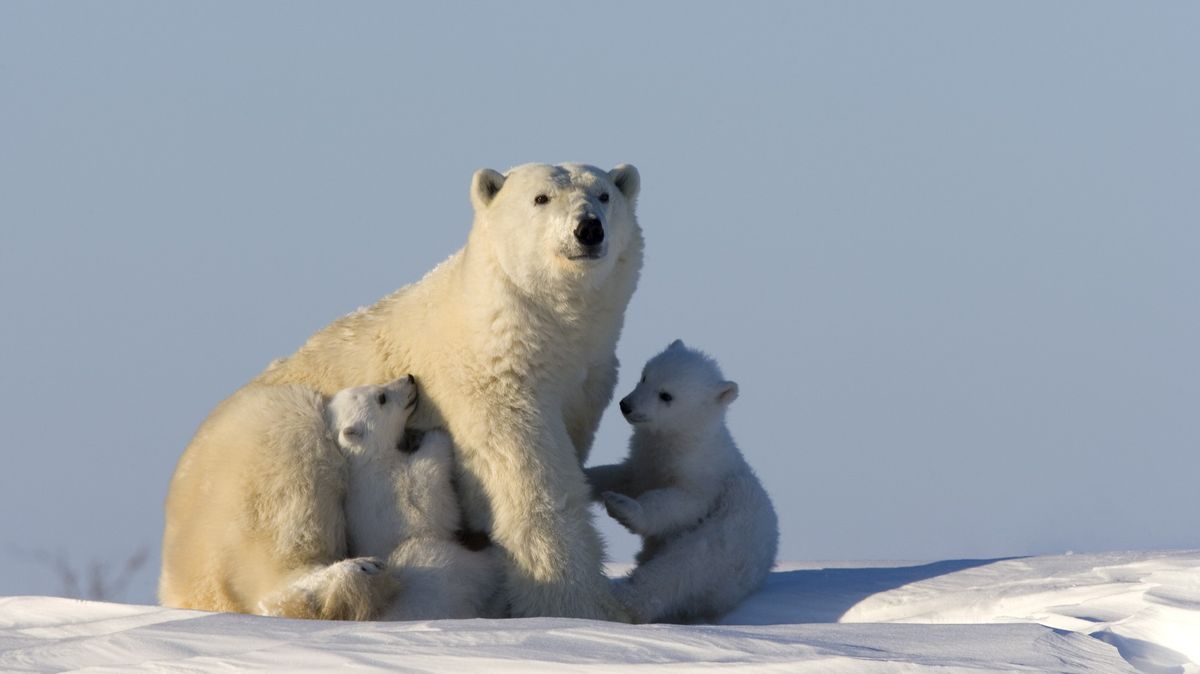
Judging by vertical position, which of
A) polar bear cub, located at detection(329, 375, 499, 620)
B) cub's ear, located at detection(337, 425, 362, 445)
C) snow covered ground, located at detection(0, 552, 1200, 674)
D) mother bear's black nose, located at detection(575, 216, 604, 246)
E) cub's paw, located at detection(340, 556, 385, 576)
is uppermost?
mother bear's black nose, located at detection(575, 216, 604, 246)

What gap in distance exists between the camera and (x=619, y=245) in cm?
813

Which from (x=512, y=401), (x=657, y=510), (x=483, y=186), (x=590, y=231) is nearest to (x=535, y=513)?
(x=512, y=401)

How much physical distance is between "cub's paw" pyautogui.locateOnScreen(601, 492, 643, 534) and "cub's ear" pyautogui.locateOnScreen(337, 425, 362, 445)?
4.35 ft

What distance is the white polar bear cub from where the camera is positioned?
8.34m

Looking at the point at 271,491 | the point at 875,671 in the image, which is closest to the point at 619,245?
the point at 271,491

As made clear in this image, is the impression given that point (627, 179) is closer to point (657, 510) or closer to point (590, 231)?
point (590, 231)

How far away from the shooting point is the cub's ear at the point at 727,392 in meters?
8.80

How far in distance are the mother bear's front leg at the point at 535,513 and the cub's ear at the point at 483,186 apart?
1080 mm

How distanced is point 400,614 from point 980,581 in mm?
3110

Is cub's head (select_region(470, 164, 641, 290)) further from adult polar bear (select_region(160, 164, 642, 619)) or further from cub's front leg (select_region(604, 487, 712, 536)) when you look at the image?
cub's front leg (select_region(604, 487, 712, 536))

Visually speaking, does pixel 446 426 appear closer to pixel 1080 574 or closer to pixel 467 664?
pixel 467 664

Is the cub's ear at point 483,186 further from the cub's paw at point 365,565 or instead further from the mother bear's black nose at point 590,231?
the cub's paw at point 365,565

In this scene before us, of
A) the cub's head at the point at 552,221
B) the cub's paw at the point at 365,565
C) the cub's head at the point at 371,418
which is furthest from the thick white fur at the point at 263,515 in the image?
the cub's head at the point at 552,221

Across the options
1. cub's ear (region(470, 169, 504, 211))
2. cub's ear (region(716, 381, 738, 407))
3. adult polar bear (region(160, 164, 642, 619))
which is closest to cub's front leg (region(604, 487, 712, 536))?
adult polar bear (region(160, 164, 642, 619))
